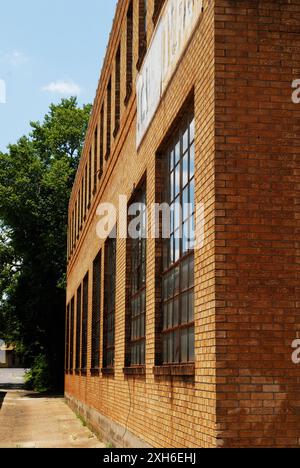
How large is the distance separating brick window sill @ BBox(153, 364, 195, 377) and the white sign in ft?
12.1

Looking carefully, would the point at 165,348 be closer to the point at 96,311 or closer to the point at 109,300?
the point at 109,300

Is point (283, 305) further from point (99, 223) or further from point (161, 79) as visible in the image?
point (99, 223)

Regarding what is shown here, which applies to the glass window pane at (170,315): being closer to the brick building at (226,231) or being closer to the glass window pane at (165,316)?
the brick building at (226,231)

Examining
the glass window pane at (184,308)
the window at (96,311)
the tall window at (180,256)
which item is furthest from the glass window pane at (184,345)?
the window at (96,311)

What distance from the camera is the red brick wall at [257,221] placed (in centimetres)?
680

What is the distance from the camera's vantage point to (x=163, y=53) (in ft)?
34.2

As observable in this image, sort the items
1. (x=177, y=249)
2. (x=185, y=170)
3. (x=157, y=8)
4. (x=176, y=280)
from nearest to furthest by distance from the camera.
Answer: (x=185, y=170) → (x=176, y=280) → (x=177, y=249) → (x=157, y=8)

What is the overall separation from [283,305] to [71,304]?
26245 millimetres

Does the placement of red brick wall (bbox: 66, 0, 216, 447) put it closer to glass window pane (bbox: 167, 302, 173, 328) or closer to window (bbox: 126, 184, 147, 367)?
window (bbox: 126, 184, 147, 367)

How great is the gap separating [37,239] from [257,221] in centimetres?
3778

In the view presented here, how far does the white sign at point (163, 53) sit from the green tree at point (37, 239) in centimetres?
3001

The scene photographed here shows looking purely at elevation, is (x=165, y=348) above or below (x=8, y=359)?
above

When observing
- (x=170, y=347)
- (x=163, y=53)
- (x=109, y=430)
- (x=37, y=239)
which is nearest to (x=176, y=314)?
(x=170, y=347)
